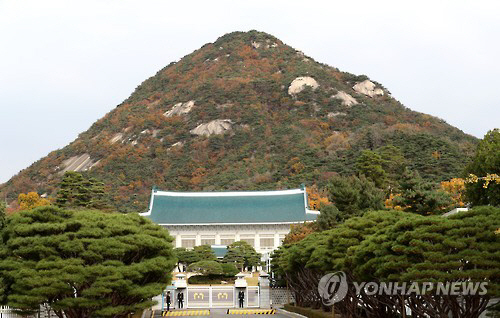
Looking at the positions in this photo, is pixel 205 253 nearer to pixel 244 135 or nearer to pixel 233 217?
pixel 233 217

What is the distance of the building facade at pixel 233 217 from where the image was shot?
75000mm

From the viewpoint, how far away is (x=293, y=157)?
4112 inches

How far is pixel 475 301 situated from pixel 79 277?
34.9ft

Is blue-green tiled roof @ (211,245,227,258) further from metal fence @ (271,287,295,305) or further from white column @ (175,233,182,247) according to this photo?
metal fence @ (271,287,295,305)

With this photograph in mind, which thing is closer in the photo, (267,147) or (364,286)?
(364,286)

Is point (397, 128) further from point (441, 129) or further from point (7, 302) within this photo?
point (7, 302)

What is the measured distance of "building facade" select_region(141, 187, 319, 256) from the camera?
7500cm

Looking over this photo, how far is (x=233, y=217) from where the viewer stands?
251 ft

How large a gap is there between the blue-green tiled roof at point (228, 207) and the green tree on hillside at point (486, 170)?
49.2m

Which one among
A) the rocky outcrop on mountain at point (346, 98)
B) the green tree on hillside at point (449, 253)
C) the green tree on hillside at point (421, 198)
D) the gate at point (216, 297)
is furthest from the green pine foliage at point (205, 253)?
the rocky outcrop on mountain at point (346, 98)

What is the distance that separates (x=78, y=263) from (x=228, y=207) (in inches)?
2239

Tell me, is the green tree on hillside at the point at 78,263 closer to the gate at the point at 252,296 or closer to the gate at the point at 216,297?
the gate at the point at 216,297

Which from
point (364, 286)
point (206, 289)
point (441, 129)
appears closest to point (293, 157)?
point (441, 129)

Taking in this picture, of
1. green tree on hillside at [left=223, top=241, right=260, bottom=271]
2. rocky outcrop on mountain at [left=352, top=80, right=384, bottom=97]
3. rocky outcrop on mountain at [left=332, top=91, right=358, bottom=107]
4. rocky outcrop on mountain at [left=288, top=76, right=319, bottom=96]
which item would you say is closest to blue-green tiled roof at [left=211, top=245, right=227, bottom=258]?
green tree on hillside at [left=223, top=241, right=260, bottom=271]
